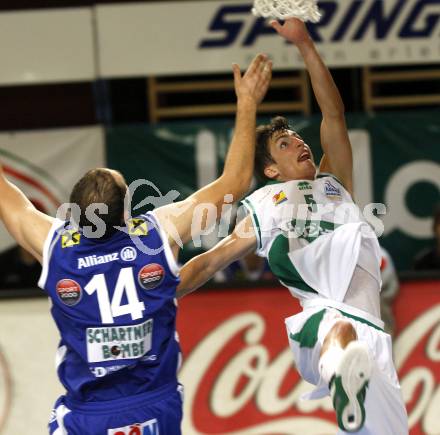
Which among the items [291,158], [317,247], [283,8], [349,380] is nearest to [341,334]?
[349,380]

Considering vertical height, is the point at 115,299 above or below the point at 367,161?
above

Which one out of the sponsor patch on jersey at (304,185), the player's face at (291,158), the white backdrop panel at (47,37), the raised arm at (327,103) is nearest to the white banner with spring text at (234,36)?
the white backdrop panel at (47,37)

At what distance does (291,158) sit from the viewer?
5875 millimetres

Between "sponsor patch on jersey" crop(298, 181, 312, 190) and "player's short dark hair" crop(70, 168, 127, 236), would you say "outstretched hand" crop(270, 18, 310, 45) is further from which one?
"player's short dark hair" crop(70, 168, 127, 236)

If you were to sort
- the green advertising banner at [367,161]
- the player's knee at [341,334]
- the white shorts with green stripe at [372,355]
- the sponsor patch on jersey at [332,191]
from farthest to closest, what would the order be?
the green advertising banner at [367,161] → the sponsor patch on jersey at [332,191] → the white shorts with green stripe at [372,355] → the player's knee at [341,334]

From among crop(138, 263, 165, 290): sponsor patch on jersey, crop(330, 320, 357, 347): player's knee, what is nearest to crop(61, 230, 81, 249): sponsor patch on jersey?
crop(138, 263, 165, 290): sponsor patch on jersey

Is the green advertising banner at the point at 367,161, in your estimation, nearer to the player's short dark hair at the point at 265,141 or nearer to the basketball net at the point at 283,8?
the player's short dark hair at the point at 265,141

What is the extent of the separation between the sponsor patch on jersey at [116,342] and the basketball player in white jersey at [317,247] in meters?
0.65

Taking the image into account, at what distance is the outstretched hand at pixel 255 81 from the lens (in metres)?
5.32

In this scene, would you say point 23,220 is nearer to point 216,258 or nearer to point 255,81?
point 216,258

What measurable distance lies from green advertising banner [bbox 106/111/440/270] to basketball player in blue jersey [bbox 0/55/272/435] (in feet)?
15.6

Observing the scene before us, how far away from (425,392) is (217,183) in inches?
133

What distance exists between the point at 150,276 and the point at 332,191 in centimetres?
123

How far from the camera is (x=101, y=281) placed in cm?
504
